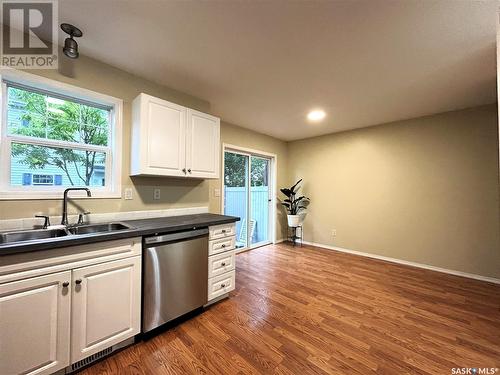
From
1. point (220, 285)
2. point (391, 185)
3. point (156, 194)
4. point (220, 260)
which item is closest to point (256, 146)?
point (156, 194)

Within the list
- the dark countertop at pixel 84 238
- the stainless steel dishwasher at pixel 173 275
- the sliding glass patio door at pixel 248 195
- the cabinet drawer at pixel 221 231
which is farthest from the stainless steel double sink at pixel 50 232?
the sliding glass patio door at pixel 248 195

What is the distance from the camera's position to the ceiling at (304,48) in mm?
1411

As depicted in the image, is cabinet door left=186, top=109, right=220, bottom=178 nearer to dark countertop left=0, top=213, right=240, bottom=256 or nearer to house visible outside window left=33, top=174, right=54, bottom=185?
dark countertop left=0, top=213, right=240, bottom=256

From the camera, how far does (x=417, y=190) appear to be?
3393 mm

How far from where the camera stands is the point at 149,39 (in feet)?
5.59

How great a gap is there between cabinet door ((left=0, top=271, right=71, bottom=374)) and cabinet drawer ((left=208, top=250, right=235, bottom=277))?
44.5 inches

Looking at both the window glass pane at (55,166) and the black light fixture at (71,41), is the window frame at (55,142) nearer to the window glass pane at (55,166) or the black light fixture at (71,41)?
the window glass pane at (55,166)

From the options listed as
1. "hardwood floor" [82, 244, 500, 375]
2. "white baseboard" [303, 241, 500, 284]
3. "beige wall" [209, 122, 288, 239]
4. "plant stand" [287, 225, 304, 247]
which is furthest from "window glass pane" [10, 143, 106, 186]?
"white baseboard" [303, 241, 500, 284]

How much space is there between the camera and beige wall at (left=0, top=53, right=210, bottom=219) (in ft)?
5.49

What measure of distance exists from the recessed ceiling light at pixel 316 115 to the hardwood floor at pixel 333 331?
8.06 ft

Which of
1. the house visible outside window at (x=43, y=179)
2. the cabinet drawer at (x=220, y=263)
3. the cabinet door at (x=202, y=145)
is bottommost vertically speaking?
the cabinet drawer at (x=220, y=263)

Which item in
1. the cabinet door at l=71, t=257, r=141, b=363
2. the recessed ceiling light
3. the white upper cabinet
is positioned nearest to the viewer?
the cabinet door at l=71, t=257, r=141, b=363

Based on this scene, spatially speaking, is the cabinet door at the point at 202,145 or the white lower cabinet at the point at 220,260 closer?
the white lower cabinet at the point at 220,260
